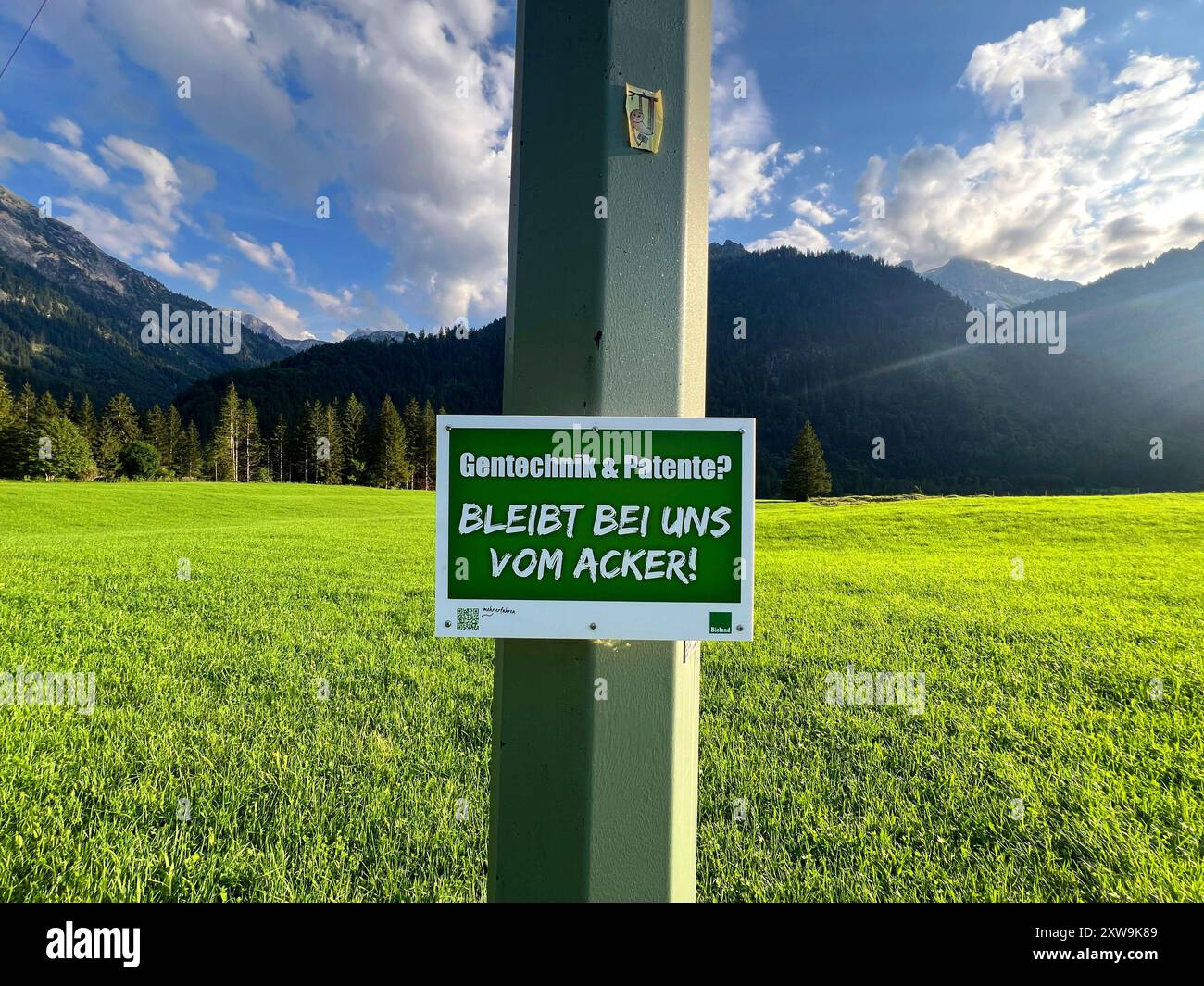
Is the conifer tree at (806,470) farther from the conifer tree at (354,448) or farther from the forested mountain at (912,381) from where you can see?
the conifer tree at (354,448)

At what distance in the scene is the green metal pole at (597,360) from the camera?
1.04m

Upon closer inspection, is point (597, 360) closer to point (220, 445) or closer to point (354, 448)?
point (354, 448)

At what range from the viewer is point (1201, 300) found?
5231 inches

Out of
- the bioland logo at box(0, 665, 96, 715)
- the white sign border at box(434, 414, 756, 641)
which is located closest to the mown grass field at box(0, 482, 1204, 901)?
the bioland logo at box(0, 665, 96, 715)

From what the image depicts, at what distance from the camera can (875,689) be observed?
359cm

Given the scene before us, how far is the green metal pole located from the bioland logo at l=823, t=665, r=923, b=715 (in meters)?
2.81

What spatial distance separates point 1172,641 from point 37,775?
8.00 metres

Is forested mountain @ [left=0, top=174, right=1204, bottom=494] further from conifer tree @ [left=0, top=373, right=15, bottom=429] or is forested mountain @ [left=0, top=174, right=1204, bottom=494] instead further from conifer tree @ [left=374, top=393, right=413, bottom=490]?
conifer tree @ [left=374, top=393, right=413, bottom=490]

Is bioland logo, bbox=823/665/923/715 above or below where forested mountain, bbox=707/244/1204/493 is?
below

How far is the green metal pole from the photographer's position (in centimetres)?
104

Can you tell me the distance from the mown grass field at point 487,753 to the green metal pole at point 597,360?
1.15 m
